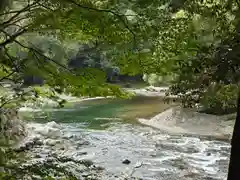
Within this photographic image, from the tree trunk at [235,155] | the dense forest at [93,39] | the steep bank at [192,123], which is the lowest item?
the steep bank at [192,123]

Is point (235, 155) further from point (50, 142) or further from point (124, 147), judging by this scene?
point (50, 142)

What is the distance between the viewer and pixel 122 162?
485 inches

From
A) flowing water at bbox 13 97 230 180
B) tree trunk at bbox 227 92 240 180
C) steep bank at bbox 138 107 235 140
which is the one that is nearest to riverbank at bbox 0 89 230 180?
flowing water at bbox 13 97 230 180

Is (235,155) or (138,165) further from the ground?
(235,155)

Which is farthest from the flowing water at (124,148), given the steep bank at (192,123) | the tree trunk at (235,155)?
the tree trunk at (235,155)

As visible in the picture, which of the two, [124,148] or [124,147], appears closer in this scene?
[124,148]

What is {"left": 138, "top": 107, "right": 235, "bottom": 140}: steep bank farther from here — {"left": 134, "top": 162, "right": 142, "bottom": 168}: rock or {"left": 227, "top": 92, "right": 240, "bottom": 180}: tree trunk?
{"left": 227, "top": 92, "right": 240, "bottom": 180}: tree trunk

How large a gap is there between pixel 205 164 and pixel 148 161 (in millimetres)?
1775

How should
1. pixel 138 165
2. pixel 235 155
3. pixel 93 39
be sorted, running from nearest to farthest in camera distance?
1. pixel 93 39
2. pixel 235 155
3. pixel 138 165

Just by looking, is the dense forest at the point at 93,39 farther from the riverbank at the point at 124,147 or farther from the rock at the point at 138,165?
the rock at the point at 138,165

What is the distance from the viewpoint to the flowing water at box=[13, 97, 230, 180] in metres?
11.2

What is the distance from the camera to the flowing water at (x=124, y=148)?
443 inches

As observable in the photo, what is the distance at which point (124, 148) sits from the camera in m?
14.2

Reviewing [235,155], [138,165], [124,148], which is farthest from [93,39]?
[124,148]
